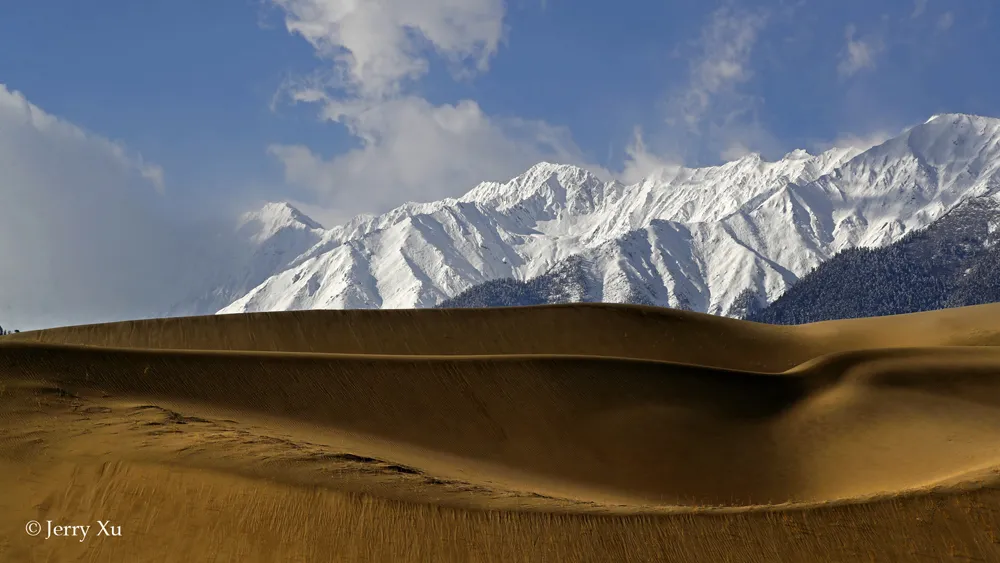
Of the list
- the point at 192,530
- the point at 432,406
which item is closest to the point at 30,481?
the point at 192,530

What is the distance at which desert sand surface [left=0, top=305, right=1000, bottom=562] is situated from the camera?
14.4 meters

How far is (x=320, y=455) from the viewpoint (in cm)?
1742

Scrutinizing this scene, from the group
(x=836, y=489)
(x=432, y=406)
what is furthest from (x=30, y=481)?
(x=836, y=489)

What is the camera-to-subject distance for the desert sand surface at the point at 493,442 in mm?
14383

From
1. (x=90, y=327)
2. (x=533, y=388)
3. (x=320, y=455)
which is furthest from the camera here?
(x=90, y=327)

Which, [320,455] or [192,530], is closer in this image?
[192,530]

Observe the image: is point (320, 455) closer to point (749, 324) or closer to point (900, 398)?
A: point (900, 398)

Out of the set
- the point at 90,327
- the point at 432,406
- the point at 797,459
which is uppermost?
the point at 90,327

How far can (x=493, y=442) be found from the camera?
24922mm

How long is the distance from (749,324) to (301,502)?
33.6m

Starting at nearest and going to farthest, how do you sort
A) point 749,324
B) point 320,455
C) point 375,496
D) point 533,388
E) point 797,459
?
point 375,496
point 320,455
point 797,459
point 533,388
point 749,324

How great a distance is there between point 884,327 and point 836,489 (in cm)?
2714

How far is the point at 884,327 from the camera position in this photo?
47.3 m

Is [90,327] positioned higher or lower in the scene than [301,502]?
higher
